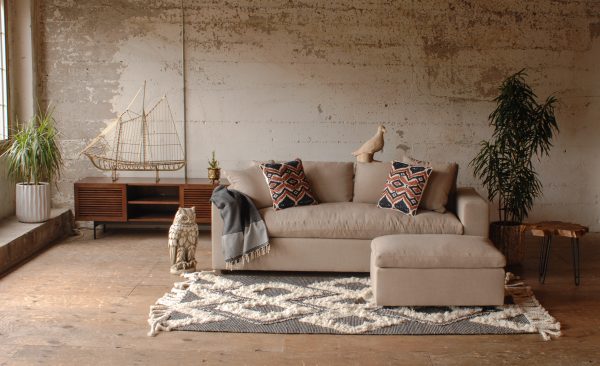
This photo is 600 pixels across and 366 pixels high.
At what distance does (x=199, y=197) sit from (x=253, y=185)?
1.11 m

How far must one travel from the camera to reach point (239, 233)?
558cm

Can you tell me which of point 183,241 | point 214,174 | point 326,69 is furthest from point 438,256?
point 326,69

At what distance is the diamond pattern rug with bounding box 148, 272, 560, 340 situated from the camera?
4.43 meters

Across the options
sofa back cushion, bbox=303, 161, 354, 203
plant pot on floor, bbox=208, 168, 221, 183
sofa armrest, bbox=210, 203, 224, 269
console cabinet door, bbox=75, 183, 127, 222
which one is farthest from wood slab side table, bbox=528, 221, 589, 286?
console cabinet door, bbox=75, 183, 127, 222

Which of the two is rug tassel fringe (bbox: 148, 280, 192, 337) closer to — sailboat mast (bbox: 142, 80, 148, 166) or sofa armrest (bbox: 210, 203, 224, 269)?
sofa armrest (bbox: 210, 203, 224, 269)

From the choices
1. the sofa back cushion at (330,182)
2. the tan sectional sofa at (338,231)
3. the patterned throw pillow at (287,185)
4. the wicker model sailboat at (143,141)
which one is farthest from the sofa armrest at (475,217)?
the wicker model sailboat at (143,141)

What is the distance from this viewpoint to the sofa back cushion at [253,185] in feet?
19.5

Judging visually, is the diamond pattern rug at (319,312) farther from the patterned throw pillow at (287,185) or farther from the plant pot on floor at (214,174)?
the plant pot on floor at (214,174)

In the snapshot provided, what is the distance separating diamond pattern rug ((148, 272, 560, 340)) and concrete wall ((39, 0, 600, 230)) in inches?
92.1

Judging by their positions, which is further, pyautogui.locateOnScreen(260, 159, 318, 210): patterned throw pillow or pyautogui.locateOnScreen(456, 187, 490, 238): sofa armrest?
pyautogui.locateOnScreen(260, 159, 318, 210): patterned throw pillow

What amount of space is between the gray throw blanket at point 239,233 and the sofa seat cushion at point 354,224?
0.31 ft

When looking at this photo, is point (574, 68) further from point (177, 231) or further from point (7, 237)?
point (7, 237)

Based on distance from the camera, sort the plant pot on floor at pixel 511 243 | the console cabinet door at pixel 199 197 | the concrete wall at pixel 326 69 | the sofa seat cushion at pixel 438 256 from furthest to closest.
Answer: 1. the concrete wall at pixel 326 69
2. the console cabinet door at pixel 199 197
3. the plant pot on floor at pixel 511 243
4. the sofa seat cushion at pixel 438 256

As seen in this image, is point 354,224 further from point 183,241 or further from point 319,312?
point 183,241
